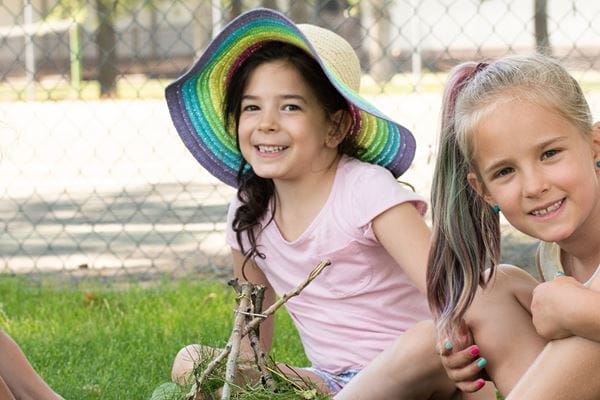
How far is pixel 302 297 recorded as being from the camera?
314 centimetres

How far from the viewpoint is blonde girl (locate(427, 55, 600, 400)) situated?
229 cm

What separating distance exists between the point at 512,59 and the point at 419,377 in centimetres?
72

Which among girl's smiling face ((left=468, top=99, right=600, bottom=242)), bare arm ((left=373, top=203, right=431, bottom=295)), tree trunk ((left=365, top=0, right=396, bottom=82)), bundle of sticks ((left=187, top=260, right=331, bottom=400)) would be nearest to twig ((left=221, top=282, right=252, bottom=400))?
bundle of sticks ((left=187, top=260, right=331, bottom=400))

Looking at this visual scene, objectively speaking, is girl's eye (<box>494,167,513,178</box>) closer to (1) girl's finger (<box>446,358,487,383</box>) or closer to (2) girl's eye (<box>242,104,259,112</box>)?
(1) girl's finger (<box>446,358,487,383</box>)

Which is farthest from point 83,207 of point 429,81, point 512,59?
point 429,81

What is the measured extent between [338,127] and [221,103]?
345 mm

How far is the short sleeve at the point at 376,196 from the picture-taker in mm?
2924

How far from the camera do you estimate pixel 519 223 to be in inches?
98.8

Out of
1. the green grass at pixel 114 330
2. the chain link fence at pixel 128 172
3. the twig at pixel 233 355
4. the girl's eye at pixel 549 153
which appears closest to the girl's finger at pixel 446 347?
the girl's eye at pixel 549 153

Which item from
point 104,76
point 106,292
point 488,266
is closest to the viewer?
point 488,266

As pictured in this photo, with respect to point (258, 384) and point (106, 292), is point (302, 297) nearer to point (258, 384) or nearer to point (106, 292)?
point (258, 384)

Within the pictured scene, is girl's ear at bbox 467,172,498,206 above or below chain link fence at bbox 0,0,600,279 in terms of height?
above

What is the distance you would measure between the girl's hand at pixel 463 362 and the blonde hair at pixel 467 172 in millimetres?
29

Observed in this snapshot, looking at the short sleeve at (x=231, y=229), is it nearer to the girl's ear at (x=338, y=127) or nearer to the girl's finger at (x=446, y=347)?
the girl's ear at (x=338, y=127)
